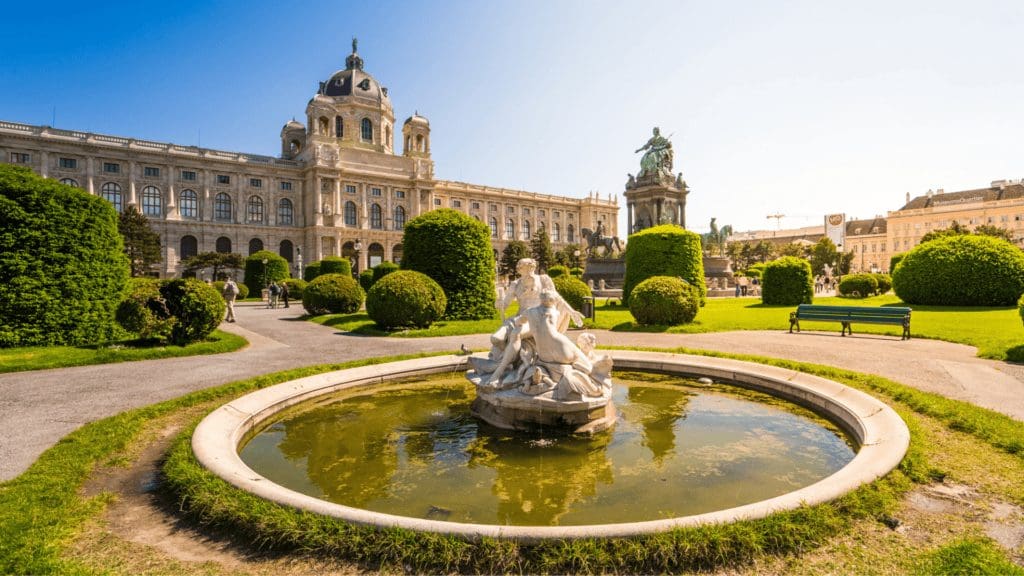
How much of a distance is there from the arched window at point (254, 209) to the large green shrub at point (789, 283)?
58.3 metres

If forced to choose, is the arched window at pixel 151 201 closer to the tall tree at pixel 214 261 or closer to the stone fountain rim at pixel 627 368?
the tall tree at pixel 214 261

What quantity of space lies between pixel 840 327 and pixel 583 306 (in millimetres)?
7558

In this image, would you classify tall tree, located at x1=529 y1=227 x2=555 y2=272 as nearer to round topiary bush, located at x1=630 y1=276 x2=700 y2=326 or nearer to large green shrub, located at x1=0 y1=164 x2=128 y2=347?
round topiary bush, located at x1=630 y1=276 x2=700 y2=326

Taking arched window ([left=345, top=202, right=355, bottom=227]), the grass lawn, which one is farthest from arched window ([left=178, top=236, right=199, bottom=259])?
the grass lawn

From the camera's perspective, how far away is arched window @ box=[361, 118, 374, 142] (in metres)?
71.2

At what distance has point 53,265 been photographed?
430 inches

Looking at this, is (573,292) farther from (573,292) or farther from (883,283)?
(883,283)

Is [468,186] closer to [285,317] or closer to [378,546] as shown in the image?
[285,317]

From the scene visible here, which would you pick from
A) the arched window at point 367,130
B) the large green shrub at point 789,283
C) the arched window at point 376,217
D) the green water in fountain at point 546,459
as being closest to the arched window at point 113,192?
the arched window at point 376,217

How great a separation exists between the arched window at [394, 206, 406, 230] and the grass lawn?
59210 millimetres

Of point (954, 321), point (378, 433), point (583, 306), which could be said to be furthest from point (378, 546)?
point (954, 321)

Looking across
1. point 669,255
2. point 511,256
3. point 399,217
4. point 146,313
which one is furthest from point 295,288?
point 399,217

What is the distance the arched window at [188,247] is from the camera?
5675 centimetres

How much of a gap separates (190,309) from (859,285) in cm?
3229
